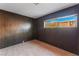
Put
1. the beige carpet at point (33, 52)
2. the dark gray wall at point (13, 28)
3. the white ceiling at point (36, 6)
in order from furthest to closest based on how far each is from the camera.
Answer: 1. the dark gray wall at point (13, 28)
2. the beige carpet at point (33, 52)
3. the white ceiling at point (36, 6)

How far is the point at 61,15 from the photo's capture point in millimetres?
4172

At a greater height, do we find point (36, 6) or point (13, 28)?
point (36, 6)

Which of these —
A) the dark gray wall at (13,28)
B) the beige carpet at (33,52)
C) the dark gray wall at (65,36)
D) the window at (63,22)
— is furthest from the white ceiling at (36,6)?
the beige carpet at (33,52)

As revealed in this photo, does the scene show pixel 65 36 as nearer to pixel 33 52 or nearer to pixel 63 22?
pixel 63 22

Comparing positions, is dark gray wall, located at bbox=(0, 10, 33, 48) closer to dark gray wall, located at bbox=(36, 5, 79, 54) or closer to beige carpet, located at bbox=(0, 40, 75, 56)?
beige carpet, located at bbox=(0, 40, 75, 56)

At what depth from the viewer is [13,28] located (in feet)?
17.3

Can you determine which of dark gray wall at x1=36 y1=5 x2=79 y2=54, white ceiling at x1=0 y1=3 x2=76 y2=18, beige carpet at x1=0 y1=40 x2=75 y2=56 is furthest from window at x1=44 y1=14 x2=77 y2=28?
beige carpet at x1=0 y1=40 x2=75 y2=56

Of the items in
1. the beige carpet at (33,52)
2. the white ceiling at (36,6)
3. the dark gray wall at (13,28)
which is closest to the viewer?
the white ceiling at (36,6)

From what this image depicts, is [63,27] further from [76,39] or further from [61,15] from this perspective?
[76,39]

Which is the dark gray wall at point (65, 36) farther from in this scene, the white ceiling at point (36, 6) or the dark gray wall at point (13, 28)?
the dark gray wall at point (13, 28)

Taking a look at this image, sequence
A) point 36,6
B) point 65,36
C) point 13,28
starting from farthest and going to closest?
1. point 13,28
2. point 65,36
3. point 36,6

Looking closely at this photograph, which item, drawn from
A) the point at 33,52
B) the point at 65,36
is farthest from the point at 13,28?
the point at 65,36

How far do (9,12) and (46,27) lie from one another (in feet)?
8.48

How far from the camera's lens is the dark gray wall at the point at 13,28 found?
4.54 m
